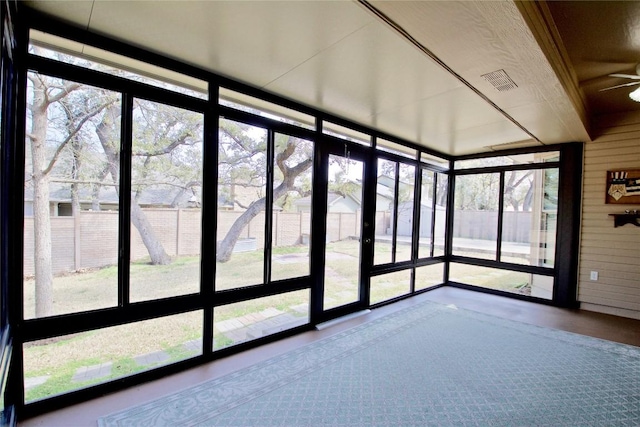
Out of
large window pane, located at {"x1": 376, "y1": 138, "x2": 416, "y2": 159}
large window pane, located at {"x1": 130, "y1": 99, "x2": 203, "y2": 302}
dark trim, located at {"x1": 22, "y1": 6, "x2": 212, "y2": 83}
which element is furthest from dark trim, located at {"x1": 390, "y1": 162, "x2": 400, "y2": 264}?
dark trim, located at {"x1": 22, "y1": 6, "x2": 212, "y2": 83}

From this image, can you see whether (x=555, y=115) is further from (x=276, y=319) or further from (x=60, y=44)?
(x=60, y=44)

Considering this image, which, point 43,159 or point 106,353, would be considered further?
point 106,353

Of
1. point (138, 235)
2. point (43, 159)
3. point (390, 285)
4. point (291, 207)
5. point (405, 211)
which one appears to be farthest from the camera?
point (405, 211)

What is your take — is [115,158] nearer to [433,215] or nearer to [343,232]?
[343,232]

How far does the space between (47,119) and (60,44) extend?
1.91ft

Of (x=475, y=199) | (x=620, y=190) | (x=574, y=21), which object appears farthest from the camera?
(x=475, y=199)

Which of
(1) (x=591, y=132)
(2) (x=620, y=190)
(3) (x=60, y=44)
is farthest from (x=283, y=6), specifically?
(2) (x=620, y=190)

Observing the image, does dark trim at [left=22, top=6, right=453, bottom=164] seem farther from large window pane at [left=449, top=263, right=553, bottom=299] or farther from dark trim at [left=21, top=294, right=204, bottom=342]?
large window pane at [left=449, top=263, right=553, bottom=299]

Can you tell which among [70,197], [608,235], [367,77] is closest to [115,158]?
[70,197]

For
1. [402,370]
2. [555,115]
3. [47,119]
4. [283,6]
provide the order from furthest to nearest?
[555,115] < [402,370] < [47,119] < [283,6]

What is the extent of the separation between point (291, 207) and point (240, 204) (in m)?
0.66

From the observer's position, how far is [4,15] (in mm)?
1512

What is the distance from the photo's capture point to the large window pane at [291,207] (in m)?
3.34

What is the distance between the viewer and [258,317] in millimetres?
3291
